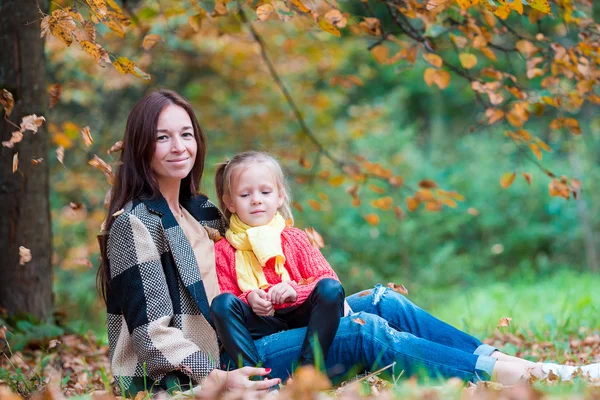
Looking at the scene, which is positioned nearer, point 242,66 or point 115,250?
point 115,250

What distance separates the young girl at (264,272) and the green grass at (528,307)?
1.70 meters

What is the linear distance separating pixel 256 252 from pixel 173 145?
535 mm

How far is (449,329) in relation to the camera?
2.82 metres

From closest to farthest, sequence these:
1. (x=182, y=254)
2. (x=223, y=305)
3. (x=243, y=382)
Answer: (x=243, y=382), (x=223, y=305), (x=182, y=254)

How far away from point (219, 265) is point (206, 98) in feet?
22.0

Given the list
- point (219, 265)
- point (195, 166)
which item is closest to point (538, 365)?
point (219, 265)

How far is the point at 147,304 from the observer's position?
256 centimetres

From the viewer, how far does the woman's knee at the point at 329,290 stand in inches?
98.3

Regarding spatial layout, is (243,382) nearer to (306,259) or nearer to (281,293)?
(281,293)

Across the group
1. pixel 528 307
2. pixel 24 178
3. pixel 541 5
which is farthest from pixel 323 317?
pixel 528 307

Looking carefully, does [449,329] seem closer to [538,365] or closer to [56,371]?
[538,365]

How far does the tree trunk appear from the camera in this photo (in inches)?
147

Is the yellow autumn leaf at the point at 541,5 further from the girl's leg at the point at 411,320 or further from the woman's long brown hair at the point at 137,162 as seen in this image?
the woman's long brown hair at the point at 137,162

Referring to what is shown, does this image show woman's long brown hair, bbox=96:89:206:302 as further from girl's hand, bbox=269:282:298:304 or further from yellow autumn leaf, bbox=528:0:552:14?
yellow autumn leaf, bbox=528:0:552:14
